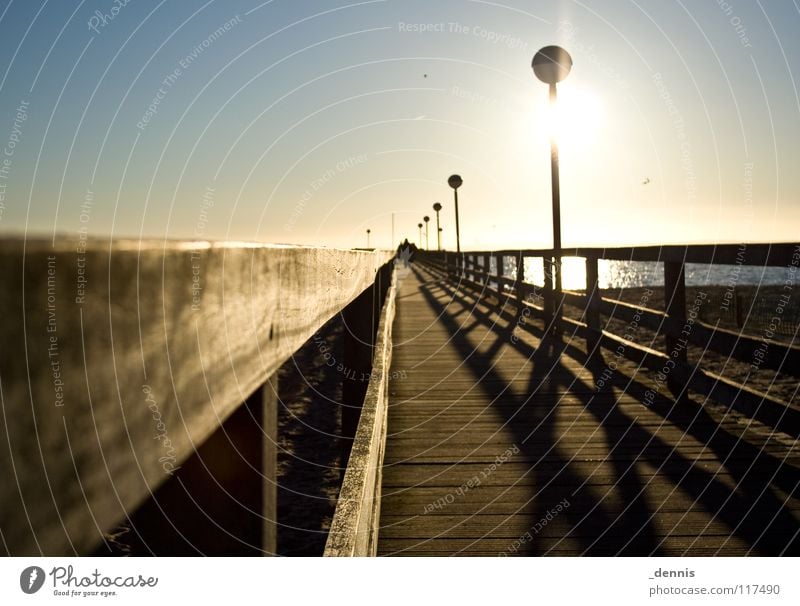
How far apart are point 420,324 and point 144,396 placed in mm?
10834

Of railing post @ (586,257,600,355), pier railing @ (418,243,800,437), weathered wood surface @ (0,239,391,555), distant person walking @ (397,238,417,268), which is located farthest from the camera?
distant person walking @ (397,238,417,268)

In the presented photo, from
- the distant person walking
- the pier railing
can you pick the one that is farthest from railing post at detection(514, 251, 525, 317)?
the distant person walking

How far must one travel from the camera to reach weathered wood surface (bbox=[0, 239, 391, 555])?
358mm

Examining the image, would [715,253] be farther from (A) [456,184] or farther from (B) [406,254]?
(B) [406,254]

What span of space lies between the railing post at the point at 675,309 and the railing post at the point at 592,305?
183cm

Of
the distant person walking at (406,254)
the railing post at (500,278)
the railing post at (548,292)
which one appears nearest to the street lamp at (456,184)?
the railing post at (500,278)

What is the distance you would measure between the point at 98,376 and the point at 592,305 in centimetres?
764

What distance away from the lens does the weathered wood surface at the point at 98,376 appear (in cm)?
36

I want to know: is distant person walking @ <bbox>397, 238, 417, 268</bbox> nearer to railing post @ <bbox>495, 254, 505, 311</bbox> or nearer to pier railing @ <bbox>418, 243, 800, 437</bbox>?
railing post @ <bbox>495, 254, 505, 311</bbox>

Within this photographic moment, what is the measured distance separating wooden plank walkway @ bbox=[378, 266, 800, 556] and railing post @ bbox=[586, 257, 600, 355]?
3.13ft

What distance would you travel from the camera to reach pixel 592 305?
7637 millimetres

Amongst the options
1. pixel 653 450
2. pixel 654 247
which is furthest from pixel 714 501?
pixel 654 247

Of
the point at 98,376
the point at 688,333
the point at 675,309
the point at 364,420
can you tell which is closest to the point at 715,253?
the point at 688,333
